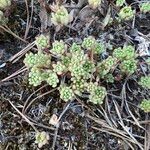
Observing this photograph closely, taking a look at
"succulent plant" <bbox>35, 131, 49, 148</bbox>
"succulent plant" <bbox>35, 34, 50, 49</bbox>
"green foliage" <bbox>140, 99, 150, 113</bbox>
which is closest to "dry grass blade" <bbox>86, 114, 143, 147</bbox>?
"green foliage" <bbox>140, 99, 150, 113</bbox>

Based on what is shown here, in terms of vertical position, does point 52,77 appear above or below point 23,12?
below

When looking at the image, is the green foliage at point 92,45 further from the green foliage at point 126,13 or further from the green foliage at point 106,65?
the green foliage at point 126,13

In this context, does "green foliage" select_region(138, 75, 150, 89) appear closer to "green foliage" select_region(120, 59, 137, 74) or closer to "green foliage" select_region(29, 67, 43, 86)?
"green foliage" select_region(120, 59, 137, 74)

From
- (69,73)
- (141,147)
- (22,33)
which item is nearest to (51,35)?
(22,33)

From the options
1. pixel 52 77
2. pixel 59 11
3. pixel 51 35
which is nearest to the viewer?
pixel 52 77

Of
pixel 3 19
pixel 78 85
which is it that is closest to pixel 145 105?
pixel 78 85

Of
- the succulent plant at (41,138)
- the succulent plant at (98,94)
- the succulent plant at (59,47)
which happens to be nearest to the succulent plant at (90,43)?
the succulent plant at (59,47)

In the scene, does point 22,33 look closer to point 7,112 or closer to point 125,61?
point 7,112
